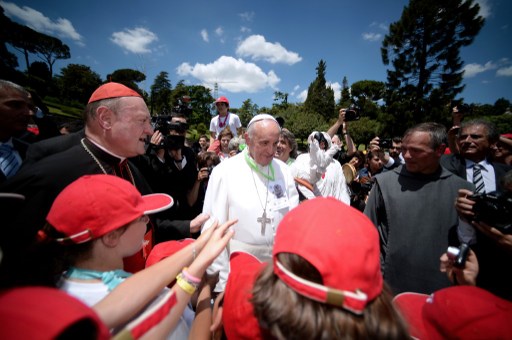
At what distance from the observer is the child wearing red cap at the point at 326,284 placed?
2.57 ft

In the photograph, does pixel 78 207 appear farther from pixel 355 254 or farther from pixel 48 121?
pixel 48 121

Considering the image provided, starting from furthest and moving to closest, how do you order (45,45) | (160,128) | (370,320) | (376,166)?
(45,45) → (376,166) → (160,128) → (370,320)

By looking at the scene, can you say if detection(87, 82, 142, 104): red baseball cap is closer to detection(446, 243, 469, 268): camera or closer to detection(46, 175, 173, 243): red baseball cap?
detection(46, 175, 173, 243): red baseball cap

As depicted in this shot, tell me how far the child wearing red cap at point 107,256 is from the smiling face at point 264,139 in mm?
1604

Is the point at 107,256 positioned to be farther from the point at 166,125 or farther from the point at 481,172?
the point at 481,172

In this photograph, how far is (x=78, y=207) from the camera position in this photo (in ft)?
3.35

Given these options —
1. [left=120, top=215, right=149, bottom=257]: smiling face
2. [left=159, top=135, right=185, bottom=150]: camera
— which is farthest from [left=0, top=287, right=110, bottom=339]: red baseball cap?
[left=159, top=135, right=185, bottom=150]: camera

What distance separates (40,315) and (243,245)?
1.96 m

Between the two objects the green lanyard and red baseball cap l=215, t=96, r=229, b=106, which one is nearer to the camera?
the green lanyard

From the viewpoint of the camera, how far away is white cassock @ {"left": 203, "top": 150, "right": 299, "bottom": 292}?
7.89 ft

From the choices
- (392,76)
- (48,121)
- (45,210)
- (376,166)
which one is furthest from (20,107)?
(392,76)

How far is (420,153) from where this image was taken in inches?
94.1

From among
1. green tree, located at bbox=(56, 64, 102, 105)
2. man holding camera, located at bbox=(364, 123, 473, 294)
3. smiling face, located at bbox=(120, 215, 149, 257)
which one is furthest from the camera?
green tree, located at bbox=(56, 64, 102, 105)

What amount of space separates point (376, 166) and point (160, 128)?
17.1 ft
